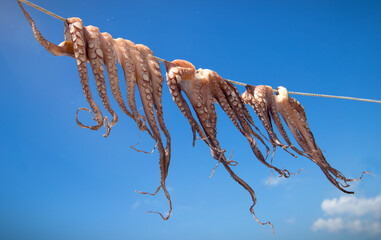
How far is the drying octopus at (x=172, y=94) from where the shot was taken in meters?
1.78

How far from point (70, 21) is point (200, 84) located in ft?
3.08

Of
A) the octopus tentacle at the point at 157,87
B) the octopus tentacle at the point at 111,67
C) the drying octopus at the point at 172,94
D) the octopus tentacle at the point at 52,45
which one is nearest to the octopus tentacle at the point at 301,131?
the drying octopus at the point at 172,94

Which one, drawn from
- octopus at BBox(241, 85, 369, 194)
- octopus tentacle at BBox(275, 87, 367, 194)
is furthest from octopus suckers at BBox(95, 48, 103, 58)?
octopus tentacle at BBox(275, 87, 367, 194)

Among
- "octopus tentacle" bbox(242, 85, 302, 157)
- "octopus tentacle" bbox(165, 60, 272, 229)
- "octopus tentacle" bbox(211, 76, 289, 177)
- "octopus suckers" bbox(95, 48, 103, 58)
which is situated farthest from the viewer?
"octopus tentacle" bbox(242, 85, 302, 157)

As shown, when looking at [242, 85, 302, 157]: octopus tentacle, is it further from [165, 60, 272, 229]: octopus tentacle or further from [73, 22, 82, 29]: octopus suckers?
[73, 22, 82, 29]: octopus suckers

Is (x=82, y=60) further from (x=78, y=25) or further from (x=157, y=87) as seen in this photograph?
(x=157, y=87)

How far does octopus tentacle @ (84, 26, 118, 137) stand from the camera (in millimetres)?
1759

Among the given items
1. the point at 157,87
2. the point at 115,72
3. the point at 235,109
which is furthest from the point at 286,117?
the point at 115,72

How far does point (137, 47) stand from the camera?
2068 millimetres

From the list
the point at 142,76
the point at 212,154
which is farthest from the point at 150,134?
the point at 212,154

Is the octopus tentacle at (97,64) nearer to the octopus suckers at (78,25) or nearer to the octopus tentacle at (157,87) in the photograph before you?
the octopus suckers at (78,25)

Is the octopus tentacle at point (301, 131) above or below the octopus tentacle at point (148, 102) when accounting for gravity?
above

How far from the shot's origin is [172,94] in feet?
6.90

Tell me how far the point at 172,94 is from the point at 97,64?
54 cm
